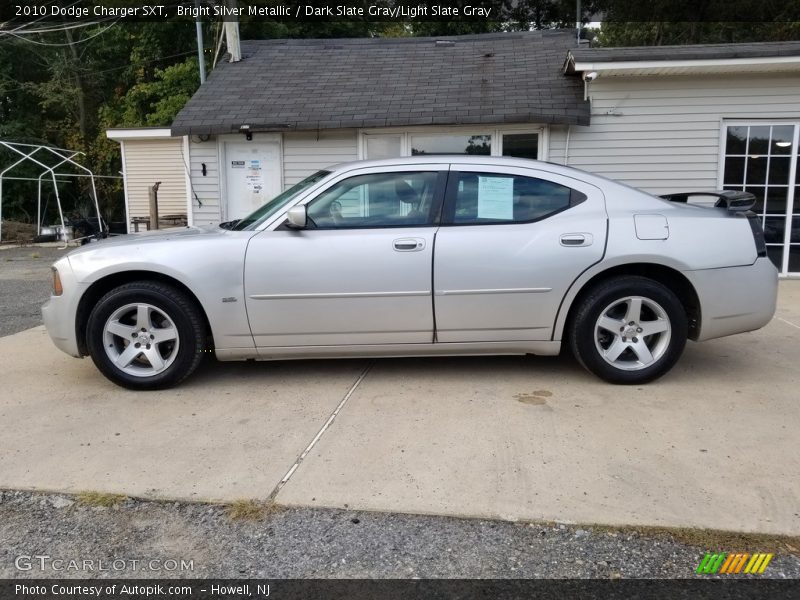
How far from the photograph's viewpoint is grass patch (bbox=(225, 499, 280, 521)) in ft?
9.79

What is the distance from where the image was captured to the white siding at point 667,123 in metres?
9.12

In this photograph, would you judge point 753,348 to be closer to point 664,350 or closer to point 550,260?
point 664,350

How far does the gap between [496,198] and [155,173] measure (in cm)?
1396

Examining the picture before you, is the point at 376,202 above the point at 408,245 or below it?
above

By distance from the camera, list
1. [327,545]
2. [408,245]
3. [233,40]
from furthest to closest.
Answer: [233,40]
[408,245]
[327,545]

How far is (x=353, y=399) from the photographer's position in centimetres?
442

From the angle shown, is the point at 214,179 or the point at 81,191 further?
the point at 81,191

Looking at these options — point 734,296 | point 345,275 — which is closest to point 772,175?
point 734,296

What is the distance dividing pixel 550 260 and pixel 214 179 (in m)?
7.36

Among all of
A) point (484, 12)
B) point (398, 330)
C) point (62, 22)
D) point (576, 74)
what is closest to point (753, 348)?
point (398, 330)

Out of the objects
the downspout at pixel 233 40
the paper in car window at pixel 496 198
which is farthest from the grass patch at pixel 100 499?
the downspout at pixel 233 40

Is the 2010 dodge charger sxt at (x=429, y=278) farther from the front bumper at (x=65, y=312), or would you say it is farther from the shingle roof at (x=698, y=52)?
the shingle roof at (x=698, y=52)

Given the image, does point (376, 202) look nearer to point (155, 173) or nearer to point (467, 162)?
point (467, 162)

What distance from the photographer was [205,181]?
34.4 feet
